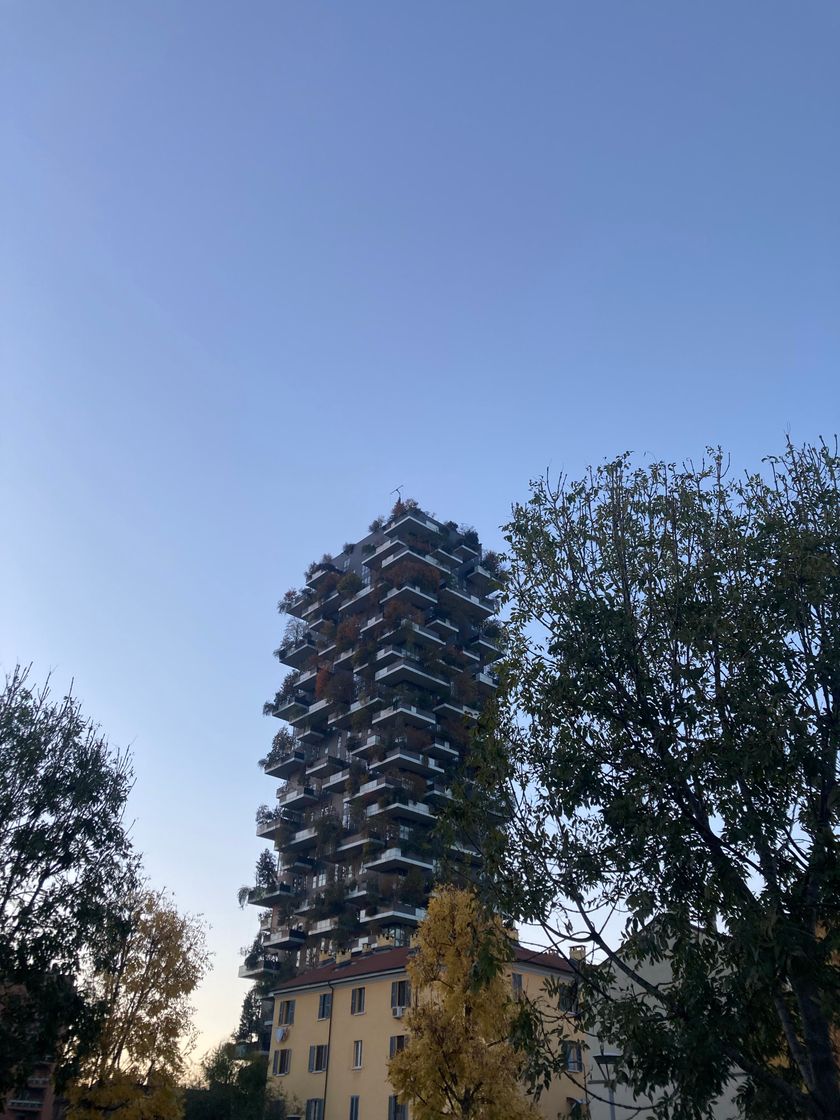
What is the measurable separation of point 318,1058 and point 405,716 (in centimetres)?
3551

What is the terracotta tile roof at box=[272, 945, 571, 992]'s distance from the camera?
49656 mm

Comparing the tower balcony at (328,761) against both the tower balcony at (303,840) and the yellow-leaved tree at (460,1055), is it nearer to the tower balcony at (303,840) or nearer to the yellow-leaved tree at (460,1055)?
the tower balcony at (303,840)

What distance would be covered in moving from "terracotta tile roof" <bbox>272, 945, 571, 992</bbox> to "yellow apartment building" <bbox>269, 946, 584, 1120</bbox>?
0.21 ft

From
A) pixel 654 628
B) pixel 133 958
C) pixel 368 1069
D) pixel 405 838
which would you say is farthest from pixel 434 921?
pixel 405 838

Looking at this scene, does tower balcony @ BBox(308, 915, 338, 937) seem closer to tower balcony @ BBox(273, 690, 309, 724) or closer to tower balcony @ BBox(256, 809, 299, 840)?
tower balcony @ BBox(256, 809, 299, 840)

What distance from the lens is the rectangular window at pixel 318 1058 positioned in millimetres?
50969

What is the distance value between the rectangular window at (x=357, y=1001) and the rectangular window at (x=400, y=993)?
2970 millimetres

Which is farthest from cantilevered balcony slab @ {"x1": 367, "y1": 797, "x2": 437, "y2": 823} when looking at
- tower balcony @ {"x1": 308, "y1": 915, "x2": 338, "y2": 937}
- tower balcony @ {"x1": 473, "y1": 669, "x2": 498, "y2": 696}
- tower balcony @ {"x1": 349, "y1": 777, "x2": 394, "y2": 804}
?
tower balcony @ {"x1": 473, "y1": 669, "x2": 498, "y2": 696}

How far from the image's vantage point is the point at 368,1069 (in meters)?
47.9

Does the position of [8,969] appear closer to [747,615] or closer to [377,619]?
[747,615]

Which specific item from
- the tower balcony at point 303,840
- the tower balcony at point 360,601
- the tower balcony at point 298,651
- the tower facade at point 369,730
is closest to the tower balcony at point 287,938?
the tower facade at point 369,730

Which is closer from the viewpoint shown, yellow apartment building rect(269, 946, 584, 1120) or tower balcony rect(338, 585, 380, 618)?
yellow apartment building rect(269, 946, 584, 1120)

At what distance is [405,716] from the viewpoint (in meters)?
83.6

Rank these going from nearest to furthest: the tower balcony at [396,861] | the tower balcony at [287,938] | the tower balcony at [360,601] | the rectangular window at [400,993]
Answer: the rectangular window at [400,993] < the tower balcony at [396,861] < the tower balcony at [287,938] < the tower balcony at [360,601]
